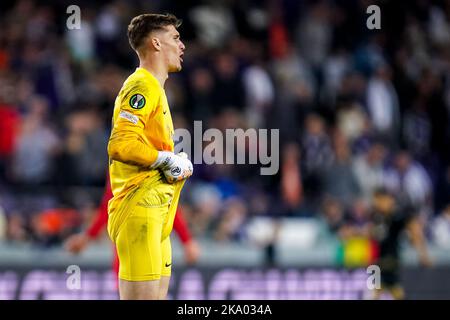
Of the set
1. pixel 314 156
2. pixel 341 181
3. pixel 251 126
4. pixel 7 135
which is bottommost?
pixel 341 181

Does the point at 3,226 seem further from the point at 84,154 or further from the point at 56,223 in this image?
the point at 84,154

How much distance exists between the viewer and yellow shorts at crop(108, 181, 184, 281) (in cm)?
668

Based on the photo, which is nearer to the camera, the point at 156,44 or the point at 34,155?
the point at 156,44

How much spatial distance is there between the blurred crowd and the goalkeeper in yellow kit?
542 cm

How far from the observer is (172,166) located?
6.75 meters

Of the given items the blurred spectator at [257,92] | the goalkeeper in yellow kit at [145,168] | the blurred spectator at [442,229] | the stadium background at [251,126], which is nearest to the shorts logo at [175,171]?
the goalkeeper in yellow kit at [145,168]

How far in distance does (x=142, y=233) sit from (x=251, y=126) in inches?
303

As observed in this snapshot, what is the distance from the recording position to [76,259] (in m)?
12.0

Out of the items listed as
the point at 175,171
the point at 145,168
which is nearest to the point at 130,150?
the point at 145,168

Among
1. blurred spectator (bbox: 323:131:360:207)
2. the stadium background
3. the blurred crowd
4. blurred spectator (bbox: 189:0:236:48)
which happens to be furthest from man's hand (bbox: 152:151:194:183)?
blurred spectator (bbox: 189:0:236:48)

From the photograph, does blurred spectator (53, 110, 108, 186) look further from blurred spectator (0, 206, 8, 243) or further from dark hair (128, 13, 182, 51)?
dark hair (128, 13, 182, 51)
